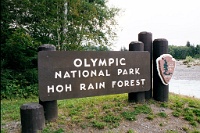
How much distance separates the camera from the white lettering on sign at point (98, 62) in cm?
378

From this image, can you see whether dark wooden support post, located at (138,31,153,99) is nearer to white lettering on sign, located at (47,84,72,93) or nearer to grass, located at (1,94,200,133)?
grass, located at (1,94,200,133)

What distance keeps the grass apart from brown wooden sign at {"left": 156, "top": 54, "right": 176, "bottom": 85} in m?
0.55

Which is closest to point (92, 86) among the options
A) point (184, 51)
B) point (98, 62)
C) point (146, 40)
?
point (98, 62)

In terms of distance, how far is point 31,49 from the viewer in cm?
796

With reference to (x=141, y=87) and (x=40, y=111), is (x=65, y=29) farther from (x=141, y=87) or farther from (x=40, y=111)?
(x=40, y=111)

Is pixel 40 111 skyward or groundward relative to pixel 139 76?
groundward

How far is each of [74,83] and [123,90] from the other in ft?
3.38

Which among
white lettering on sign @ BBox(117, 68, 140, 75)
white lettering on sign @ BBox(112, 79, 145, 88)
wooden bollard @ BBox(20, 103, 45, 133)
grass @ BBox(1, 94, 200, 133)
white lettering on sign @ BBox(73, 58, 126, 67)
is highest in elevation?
white lettering on sign @ BBox(73, 58, 126, 67)

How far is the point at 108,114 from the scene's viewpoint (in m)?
4.07

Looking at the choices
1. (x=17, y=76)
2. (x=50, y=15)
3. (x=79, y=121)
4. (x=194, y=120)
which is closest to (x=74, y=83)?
(x=79, y=121)

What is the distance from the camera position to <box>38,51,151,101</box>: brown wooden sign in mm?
3520

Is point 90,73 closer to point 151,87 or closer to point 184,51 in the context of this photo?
point 151,87

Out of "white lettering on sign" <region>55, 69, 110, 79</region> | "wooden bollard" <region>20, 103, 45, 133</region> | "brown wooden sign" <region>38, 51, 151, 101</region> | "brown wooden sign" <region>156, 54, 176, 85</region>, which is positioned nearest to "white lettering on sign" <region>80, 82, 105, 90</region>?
"brown wooden sign" <region>38, 51, 151, 101</region>

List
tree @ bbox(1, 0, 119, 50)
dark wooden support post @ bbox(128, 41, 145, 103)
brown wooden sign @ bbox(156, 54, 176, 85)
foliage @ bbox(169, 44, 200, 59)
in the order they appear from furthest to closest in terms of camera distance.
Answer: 1. foliage @ bbox(169, 44, 200, 59)
2. tree @ bbox(1, 0, 119, 50)
3. brown wooden sign @ bbox(156, 54, 176, 85)
4. dark wooden support post @ bbox(128, 41, 145, 103)
